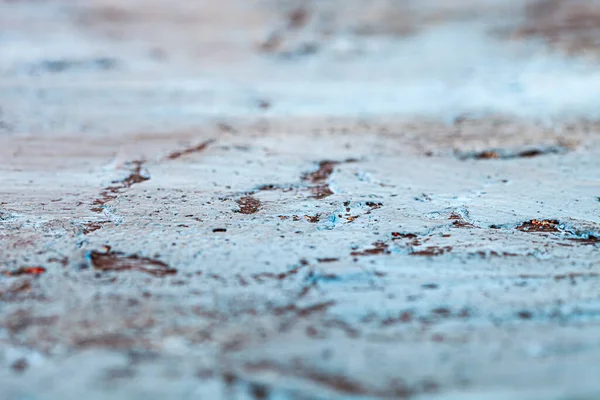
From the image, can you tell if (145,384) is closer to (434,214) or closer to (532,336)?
(532,336)

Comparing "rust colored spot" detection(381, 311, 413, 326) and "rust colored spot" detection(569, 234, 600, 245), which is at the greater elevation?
"rust colored spot" detection(569, 234, 600, 245)

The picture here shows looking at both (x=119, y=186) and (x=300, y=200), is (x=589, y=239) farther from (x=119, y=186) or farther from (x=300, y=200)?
(x=119, y=186)

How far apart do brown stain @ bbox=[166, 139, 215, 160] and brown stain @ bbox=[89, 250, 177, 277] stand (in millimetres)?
729

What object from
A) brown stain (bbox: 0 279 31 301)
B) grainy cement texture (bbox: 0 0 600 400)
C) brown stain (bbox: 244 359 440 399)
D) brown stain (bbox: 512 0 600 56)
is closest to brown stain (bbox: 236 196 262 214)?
grainy cement texture (bbox: 0 0 600 400)

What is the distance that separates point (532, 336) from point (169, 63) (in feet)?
8.03

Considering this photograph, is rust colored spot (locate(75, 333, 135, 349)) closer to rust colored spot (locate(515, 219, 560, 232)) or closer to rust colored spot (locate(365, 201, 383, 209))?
rust colored spot (locate(365, 201, 383, 209))

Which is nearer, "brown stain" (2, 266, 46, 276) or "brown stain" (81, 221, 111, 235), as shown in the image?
"brown stain" (2, 266, 46, 276)

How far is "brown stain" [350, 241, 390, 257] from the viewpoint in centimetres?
132

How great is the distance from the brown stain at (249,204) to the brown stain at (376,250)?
0.34 m

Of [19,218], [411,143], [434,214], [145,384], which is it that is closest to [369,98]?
[411,143]

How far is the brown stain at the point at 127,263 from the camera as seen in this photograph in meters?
1.24

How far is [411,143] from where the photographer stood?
85.2 inches

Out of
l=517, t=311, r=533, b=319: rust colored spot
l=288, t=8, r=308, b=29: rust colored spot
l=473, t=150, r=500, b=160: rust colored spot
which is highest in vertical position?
l=288, t=8, r=308, b=29: rust colored spot

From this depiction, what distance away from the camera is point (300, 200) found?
1.64m
